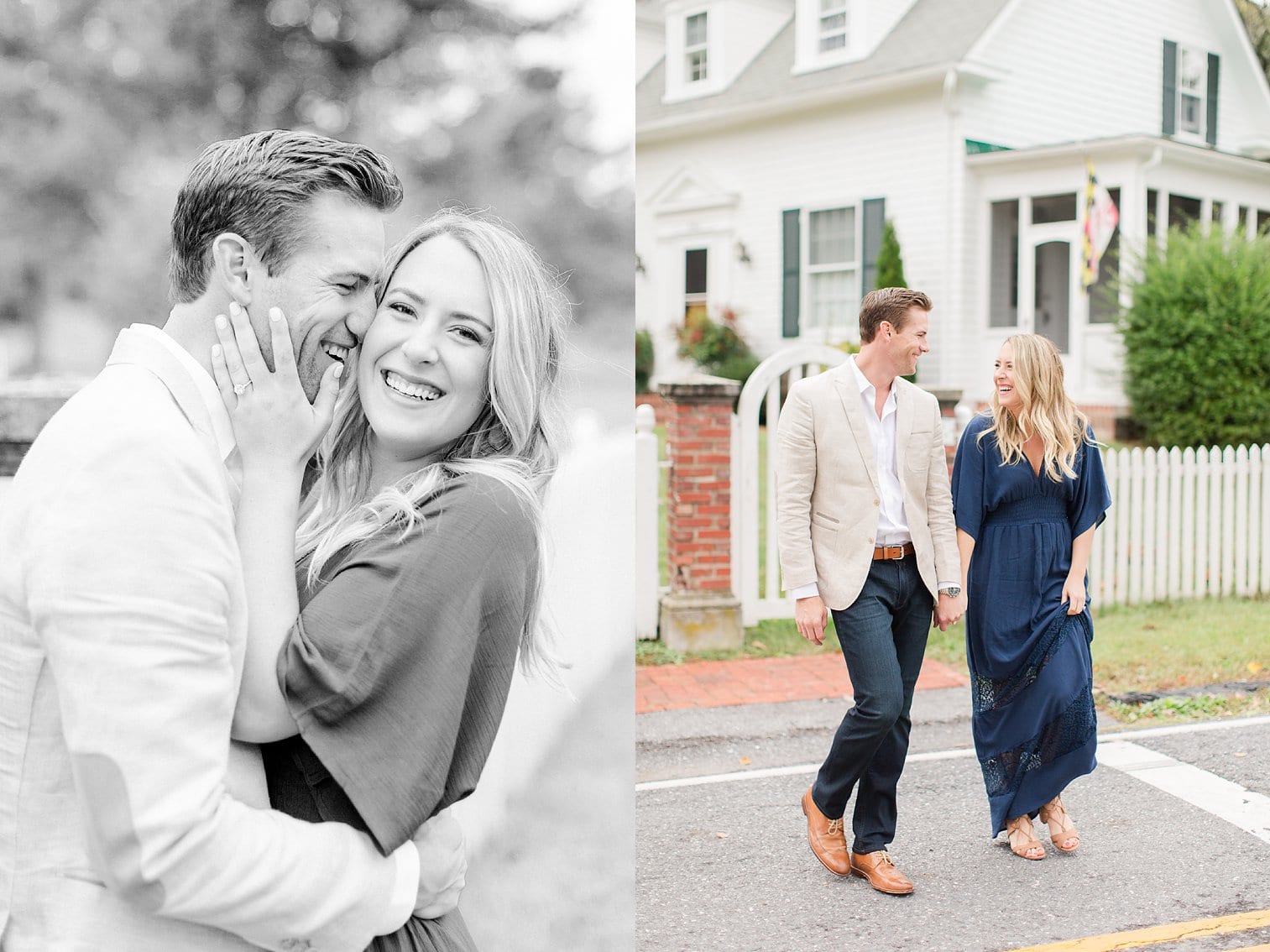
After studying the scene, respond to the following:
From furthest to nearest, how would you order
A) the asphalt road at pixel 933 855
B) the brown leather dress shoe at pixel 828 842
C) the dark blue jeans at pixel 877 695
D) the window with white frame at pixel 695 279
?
Result: the window with white frame at pixel 695 279 < the brown leather dress shoe at pixel 828 842 < the dark blue jeans at pixel 877 695 < the asphalt road at pixel 933 855

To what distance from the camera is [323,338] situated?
1631 mm

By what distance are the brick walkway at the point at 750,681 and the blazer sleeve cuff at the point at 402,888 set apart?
16.2 ft

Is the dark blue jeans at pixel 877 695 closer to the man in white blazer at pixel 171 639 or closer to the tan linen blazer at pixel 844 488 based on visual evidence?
the tan linen blazer at pixel 844 488

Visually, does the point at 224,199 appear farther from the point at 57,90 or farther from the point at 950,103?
the point at 950,103

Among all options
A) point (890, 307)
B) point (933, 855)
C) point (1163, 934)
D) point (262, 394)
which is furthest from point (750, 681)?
point (262, 394)

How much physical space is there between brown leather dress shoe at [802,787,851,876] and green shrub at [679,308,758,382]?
510 inches

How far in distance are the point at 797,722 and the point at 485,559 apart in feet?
16.3

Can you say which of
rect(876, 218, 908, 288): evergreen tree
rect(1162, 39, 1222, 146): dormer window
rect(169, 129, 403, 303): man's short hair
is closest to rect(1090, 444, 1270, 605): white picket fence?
rect(876, 218, 908, 288): evergreen tree

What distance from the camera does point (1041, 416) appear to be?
15.6 ft

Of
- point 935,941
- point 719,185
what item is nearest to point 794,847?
point 935,941

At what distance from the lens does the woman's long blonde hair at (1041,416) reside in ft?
15.6

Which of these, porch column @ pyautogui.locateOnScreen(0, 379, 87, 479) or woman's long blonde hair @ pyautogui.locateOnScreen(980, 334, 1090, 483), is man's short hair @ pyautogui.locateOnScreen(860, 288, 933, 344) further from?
porch column @ pyautogui.locateOnScreen(0, 379, 87, 479)

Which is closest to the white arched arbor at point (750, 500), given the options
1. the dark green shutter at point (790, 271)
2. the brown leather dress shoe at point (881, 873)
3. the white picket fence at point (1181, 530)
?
the white picket fence at point (1181, 530)

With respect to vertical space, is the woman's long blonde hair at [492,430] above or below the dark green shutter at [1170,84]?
below
